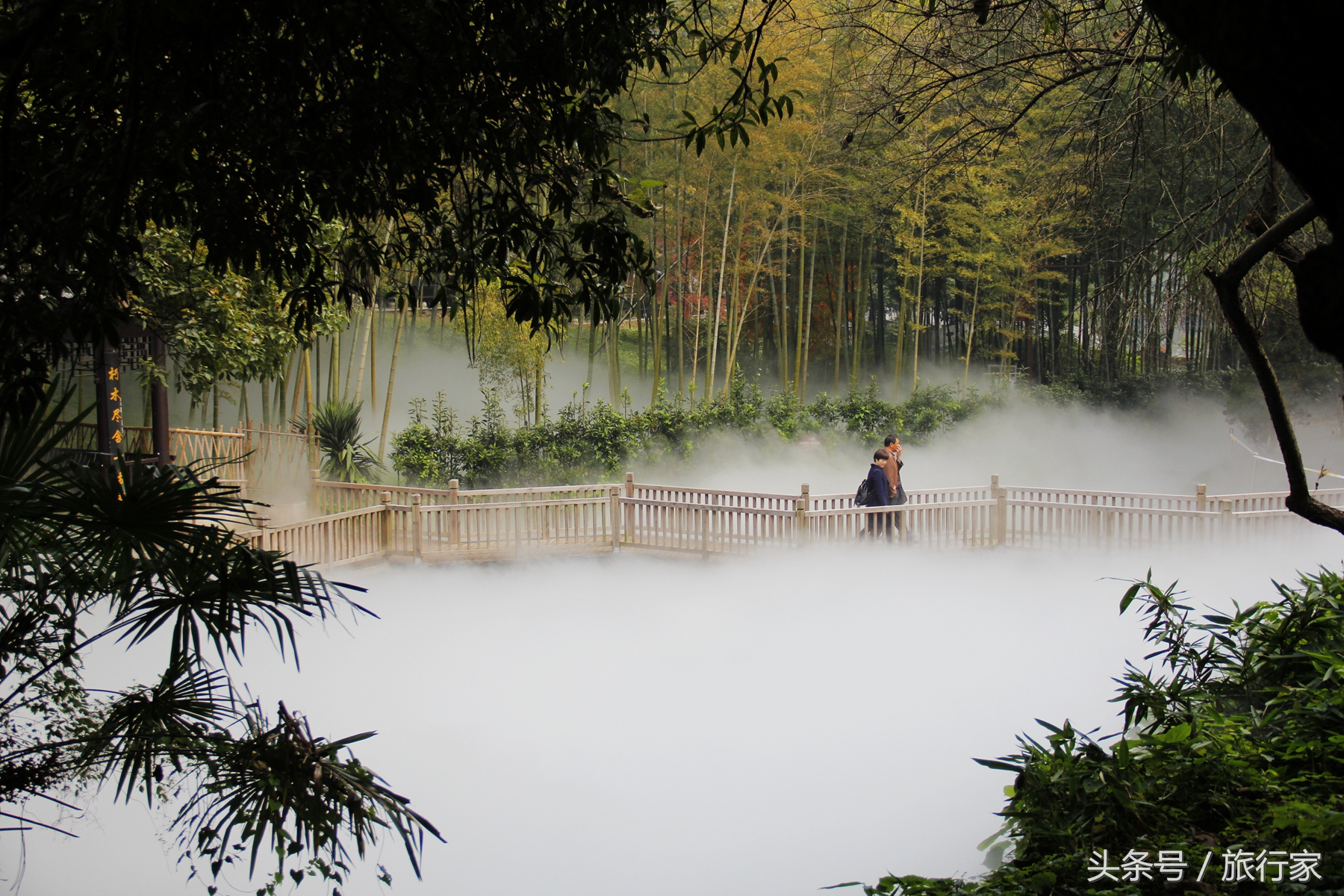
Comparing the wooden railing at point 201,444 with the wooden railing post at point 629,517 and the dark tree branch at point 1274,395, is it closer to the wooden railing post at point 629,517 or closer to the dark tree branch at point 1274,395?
the wooden railing post at point 629,517

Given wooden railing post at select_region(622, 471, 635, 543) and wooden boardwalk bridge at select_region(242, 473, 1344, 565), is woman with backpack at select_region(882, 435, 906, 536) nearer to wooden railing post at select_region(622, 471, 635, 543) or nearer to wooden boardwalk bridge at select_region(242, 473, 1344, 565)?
wooden boardwalk bridge at select_region(242, 473, 1344, 565)

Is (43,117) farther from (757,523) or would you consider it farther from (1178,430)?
(1178,430)

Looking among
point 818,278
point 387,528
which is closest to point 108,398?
point 387,528

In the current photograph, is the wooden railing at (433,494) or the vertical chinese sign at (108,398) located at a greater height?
the vertical chinese sign at (108,398)

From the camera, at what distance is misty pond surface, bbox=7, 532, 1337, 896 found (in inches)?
199

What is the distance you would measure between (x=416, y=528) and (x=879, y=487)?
16.9 ft

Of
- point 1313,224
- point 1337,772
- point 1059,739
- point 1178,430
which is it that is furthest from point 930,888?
point 1178,430

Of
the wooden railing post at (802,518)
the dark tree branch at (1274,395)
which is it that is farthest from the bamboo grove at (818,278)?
the dark tree branch at (1274,395)

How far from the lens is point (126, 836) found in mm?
5250

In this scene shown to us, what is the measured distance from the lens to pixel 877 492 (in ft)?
33.5

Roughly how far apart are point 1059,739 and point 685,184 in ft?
43.6

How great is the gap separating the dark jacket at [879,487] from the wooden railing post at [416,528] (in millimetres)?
5017

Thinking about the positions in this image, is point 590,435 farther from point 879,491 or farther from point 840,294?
point 840,294

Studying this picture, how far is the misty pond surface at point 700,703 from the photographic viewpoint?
5055mm
